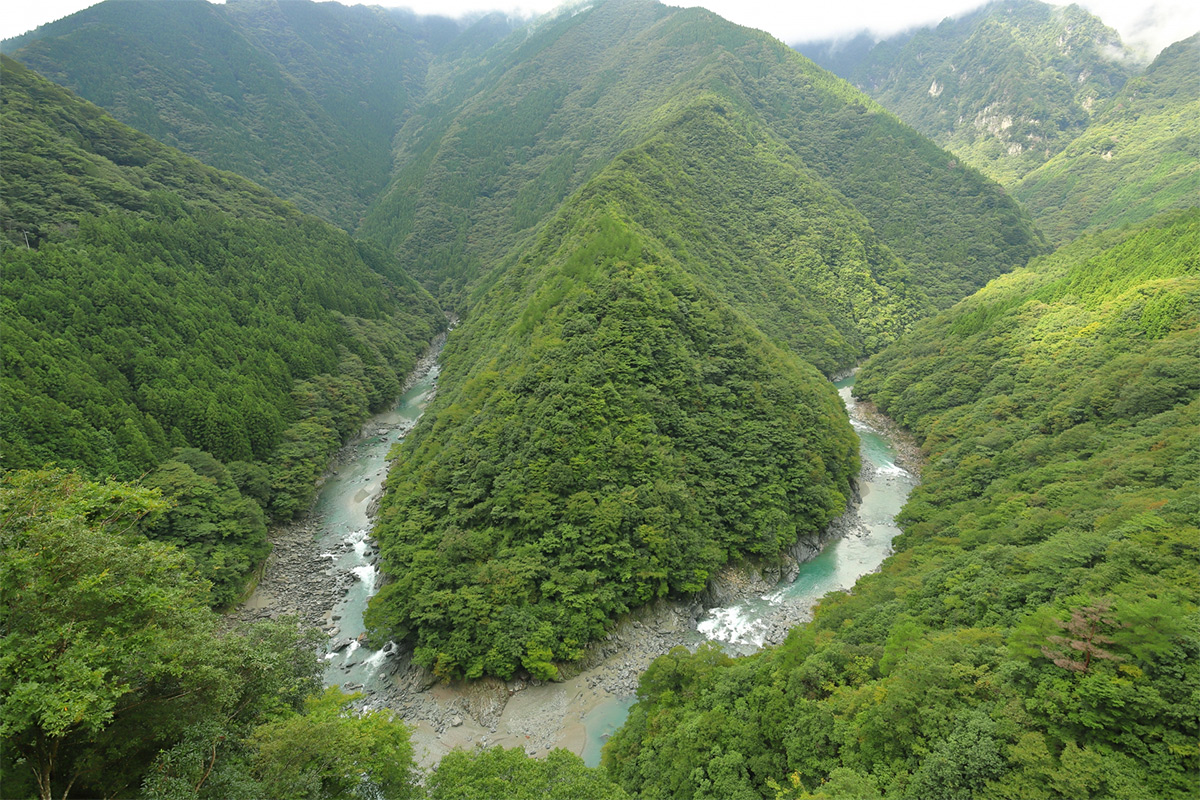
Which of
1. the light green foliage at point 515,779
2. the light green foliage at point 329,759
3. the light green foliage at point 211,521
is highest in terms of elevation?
the light green foliage at point 329,759

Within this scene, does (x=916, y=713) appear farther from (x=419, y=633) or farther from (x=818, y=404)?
(x=818, y=404)

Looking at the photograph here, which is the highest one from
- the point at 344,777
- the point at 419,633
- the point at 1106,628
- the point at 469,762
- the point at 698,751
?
the point at 1106,628

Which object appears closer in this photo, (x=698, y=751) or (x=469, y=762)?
(x=469, y=762)

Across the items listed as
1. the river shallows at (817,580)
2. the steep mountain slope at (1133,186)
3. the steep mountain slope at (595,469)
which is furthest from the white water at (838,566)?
the steep mountain slope at (1133,186)

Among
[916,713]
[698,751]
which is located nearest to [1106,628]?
[916,713]

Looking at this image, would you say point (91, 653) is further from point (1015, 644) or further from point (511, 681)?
point (1015, 644)

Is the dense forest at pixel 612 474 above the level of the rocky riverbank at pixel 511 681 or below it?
above

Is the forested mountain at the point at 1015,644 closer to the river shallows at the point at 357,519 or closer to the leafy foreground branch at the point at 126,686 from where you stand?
the leafy foreground branch at the point at 126,686
